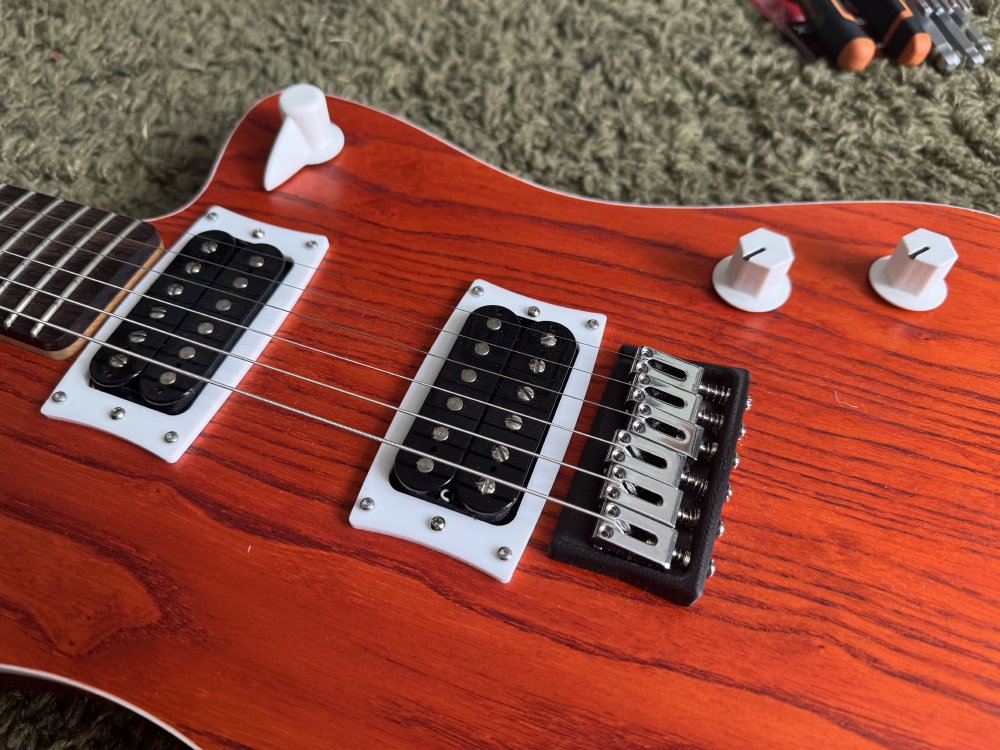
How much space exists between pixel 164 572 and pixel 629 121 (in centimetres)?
74

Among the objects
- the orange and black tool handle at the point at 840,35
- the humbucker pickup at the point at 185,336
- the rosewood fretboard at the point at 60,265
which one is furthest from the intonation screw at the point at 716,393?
the orange and black tool handle at the point at 840,35

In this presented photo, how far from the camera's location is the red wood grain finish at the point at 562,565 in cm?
54

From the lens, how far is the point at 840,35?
1.01 metres

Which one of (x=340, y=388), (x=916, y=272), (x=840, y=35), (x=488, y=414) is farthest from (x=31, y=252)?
(x=840, y=35)

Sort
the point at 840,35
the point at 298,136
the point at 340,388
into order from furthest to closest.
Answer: the point at 840,35 → the point at 298,136 → the point at 340,388

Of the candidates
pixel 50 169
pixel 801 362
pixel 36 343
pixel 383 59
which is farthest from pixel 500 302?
pixel 50 169

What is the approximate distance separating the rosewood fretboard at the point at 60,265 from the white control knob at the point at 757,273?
1.71 feet

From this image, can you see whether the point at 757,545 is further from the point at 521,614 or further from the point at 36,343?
the point at 36,343

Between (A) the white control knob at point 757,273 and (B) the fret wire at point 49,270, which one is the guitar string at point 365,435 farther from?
(A) the white control knob at point 757,273

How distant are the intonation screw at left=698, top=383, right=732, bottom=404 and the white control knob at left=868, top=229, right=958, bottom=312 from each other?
Result: 18 cm

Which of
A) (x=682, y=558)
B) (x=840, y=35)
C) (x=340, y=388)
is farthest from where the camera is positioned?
(x=840, y=35)

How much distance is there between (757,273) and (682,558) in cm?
26

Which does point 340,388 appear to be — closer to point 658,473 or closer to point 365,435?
point 365,435

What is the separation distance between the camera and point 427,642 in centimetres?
57
